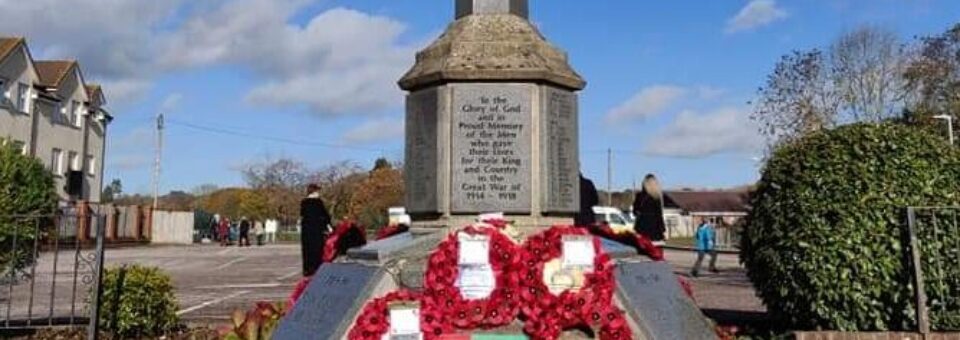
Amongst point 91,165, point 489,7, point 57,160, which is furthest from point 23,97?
point 489,7

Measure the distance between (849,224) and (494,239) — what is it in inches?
157

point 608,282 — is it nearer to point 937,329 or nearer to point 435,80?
point 435,80

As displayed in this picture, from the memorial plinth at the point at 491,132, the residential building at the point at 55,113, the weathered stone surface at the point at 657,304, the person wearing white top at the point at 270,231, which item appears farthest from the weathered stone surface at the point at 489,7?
the person wearing white top at the point at 270,231

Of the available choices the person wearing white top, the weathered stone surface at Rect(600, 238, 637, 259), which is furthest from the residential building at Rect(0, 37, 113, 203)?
the weathered stone surface at Rect(600, 238, 637, 259)

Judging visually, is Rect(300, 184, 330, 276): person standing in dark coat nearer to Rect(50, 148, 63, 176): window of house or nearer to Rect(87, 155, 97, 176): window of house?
Rect(50, 148, 63, 176): window of house

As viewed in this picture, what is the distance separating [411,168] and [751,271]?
12.7 ft

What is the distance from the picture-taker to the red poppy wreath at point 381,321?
204 inches

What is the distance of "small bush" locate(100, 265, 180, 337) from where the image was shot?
→ 899 centimetres

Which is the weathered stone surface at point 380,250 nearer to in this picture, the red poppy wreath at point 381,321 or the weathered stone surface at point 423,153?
the red poppy wreath at point 381,321

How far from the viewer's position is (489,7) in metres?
7.25

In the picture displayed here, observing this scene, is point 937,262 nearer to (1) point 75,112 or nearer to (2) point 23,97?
(2) point 23,97

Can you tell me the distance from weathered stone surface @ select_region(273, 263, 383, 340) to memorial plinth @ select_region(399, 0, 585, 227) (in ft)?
3.64

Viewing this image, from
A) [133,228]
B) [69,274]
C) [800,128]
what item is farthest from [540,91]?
[133,228]

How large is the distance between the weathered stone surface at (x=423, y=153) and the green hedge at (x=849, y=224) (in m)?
3.54
